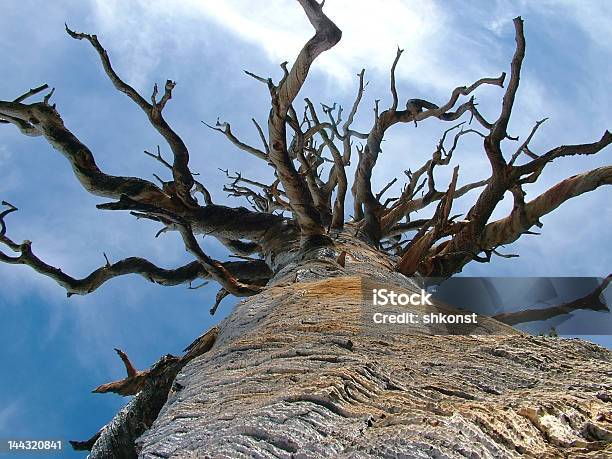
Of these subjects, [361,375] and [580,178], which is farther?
[580,178]

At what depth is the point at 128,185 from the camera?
3.83 meters

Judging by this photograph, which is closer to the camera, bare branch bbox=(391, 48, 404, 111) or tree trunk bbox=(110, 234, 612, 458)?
tree trunk bbox=(110, 234, 612, 458)

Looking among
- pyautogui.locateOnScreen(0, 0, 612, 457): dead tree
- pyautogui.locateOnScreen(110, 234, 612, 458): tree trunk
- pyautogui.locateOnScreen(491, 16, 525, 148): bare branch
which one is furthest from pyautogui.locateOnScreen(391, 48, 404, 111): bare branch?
pyautogui.locateOnScreen(110, 234, 612, 458): tree trunk

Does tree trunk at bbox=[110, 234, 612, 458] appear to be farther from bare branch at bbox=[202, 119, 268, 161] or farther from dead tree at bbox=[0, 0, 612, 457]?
bare branch at bbox=[202, 119, 268, 161]

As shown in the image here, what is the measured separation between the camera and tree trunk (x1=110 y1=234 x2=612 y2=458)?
0.95m

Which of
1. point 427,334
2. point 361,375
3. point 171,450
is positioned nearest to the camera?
point 171,450

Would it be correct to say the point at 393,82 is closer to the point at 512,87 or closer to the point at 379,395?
the point at 512,87

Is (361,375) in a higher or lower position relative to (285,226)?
lower

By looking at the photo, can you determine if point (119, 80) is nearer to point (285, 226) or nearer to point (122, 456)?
point (285, 226)

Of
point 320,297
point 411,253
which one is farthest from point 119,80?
point 320,297

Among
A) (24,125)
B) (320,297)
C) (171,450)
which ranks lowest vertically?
(171,450)

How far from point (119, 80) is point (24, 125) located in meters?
0.69

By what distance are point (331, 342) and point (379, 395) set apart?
0.42m

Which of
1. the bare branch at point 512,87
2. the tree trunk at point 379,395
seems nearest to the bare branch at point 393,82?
the bare branch at point 512,87
